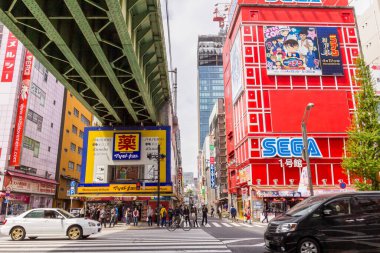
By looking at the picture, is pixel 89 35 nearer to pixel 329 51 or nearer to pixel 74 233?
pixel 74 233

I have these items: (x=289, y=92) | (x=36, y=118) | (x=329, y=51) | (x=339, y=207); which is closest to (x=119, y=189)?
(x=36, y=118)

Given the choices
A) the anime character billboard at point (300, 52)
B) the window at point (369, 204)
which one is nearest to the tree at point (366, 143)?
the window at point (369, 204)

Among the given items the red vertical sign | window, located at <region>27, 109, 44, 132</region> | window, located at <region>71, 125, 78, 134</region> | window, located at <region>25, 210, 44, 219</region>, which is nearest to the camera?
window, located at <region>25, 210, 44, 219</region>

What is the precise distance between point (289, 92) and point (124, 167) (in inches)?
927

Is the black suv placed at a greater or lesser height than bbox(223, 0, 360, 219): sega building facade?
lesser

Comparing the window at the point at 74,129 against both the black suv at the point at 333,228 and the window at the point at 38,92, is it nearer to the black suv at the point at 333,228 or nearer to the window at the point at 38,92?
the window at the point at 38,92

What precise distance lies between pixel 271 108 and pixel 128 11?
29619 mm

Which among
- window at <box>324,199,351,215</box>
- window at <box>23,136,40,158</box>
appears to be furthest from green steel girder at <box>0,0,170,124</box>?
window at <box>23,136,40,158</box>

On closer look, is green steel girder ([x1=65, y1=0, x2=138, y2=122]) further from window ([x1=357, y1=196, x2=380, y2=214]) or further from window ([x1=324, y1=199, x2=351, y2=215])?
window ([x1=357, y1=196, x2=380, y2=214])

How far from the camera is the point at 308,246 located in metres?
7.36

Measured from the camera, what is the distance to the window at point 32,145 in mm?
35500

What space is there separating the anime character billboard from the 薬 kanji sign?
20.5m

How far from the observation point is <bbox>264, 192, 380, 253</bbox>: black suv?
736 cm

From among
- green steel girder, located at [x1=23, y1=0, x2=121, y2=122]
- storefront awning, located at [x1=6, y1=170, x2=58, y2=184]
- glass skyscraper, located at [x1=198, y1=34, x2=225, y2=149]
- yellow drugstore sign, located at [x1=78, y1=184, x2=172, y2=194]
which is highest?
glass skyscraper, located at [x1=198, y1=34, x2=225, y2=149]
